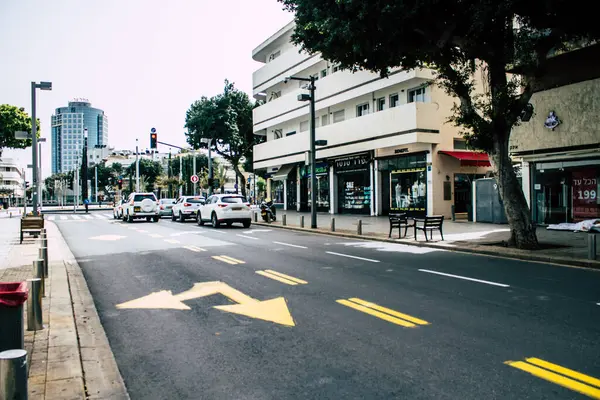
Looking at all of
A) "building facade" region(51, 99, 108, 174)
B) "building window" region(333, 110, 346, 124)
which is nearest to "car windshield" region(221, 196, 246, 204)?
"building window" region(333, 110, 346, 124)

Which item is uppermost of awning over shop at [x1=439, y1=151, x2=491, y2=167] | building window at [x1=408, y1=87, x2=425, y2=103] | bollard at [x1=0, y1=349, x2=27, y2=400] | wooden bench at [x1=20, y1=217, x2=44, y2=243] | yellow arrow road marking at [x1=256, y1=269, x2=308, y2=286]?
building window at [x1=408, y1=87, x2=425, y2=103]

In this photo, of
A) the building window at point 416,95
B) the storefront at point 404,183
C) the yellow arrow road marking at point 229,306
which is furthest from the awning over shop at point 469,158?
the yellow arrow road marking at point 229,306

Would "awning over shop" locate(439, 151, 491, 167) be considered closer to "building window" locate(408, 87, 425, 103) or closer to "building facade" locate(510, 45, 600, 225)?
"building window" locate(408, 87, 425, 103)

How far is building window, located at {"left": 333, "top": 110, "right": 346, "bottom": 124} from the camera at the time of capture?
108 feet

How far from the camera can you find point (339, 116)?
110 feet

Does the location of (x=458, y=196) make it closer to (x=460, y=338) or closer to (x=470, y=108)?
(x=470, y=108)

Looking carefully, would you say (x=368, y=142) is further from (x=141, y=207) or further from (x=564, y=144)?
(x=141, y=207)

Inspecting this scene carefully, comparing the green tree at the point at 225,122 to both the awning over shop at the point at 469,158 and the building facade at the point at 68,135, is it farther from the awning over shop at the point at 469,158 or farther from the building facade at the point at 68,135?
the building facade at the point at 68,135

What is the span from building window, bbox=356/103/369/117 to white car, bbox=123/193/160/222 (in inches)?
556

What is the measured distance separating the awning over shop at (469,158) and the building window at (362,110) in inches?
274

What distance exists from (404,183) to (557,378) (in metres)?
24.2

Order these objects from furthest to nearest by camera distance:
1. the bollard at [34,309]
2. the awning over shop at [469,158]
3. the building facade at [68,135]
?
the building facade at [68,135], the awning over shop at [469,158], the bollard at [34,309]

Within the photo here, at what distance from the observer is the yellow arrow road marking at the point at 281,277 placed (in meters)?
8.41

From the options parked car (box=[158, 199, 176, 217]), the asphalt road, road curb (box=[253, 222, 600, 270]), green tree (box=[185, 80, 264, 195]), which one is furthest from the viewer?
green tree (box=[185, 80, 264, 195])
